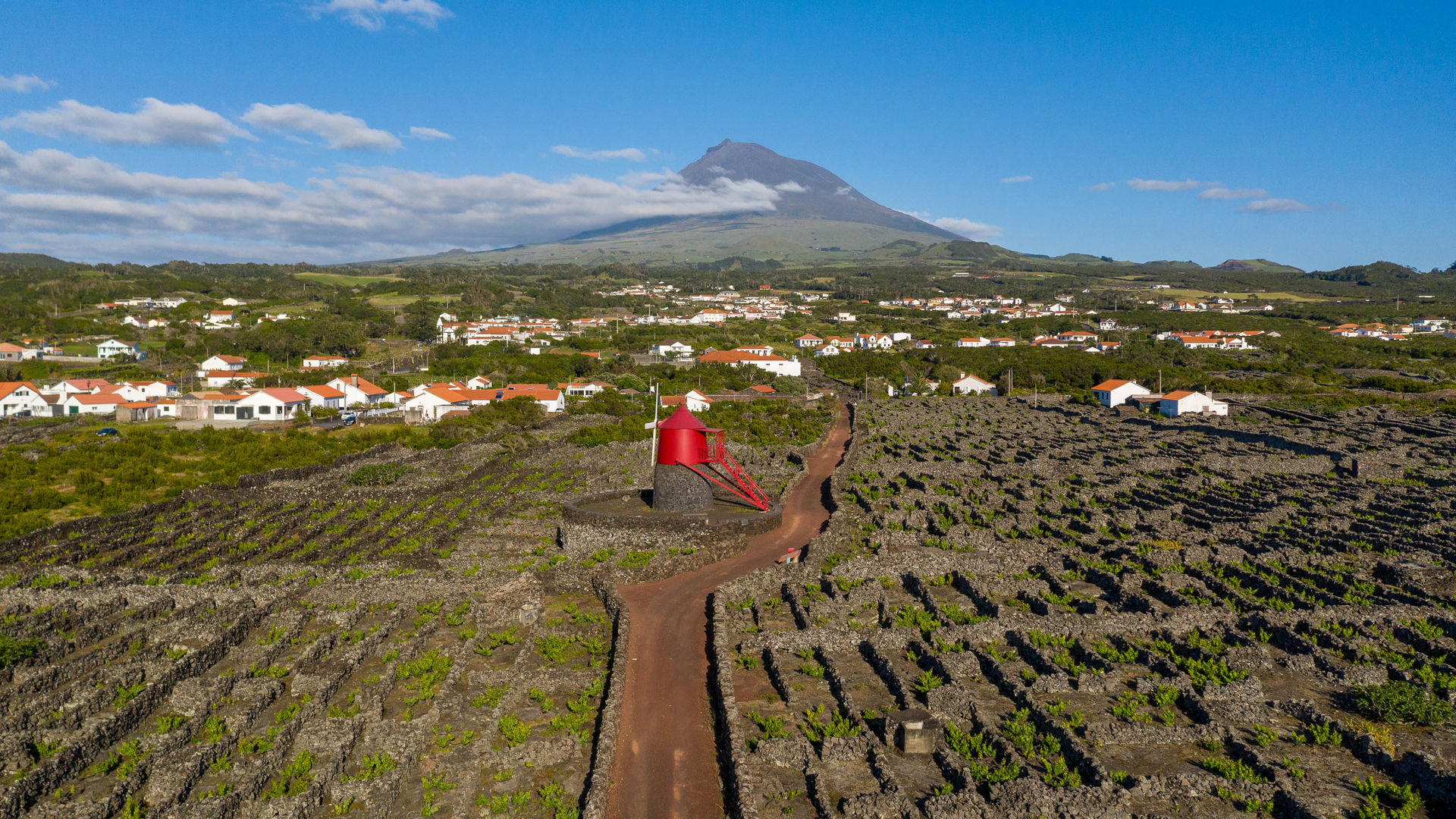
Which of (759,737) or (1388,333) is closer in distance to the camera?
(759,737)

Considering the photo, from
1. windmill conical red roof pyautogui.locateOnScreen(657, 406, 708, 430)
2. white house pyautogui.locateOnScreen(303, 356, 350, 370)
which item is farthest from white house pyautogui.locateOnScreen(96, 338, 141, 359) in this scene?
windmill conical red roof pyautogui.locateOnScreen(657, 406, 708, 430)

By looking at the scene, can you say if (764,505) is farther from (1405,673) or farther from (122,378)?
(122,378)

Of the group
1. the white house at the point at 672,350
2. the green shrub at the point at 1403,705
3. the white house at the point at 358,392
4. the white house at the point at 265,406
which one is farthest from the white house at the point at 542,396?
the green shrub at the point at 1403,705

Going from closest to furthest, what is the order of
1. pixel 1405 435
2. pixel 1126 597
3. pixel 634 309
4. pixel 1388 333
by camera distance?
pixel 1126 597
pixel 1405 435
pixel 1388 333
pixel 634 309

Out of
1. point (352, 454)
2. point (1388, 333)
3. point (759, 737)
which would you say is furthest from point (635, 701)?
point (1388, 333)

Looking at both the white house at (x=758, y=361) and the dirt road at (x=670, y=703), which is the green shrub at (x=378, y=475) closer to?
the dirt road at (x=670, y=703)

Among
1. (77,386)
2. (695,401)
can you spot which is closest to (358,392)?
(77,386)

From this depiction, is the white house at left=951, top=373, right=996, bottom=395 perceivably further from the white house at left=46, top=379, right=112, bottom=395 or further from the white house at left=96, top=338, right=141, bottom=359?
the white house at left=96, top=338, right=141, bottom=359
